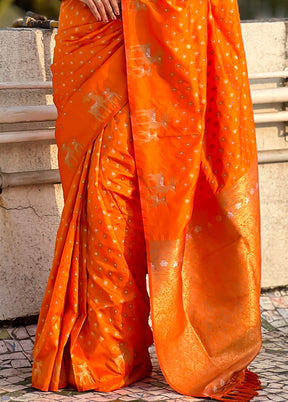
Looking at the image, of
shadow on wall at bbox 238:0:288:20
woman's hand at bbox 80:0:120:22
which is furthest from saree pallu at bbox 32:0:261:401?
shadow on wall at bbox 238:0:288:20

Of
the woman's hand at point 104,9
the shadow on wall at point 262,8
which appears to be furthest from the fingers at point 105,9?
the shadow on wall at point 262,8

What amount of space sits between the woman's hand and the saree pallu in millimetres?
28

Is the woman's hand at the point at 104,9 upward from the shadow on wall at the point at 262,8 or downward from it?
upward

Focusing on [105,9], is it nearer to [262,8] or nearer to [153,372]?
A: [153,372]

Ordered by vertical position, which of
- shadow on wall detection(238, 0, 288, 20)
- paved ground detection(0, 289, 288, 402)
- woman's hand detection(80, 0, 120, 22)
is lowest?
paved ground detection(0, 289, 288, 402)

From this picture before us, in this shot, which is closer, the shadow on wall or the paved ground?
the paved ground

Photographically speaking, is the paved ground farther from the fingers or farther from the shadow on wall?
the shadow on wall

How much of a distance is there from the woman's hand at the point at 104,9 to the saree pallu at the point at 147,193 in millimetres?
28

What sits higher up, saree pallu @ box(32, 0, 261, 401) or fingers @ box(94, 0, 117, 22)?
fingers @ box(94, 0, 117, 22)

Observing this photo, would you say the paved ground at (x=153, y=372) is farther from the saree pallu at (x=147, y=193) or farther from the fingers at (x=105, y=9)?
the fingers at (x=105, y=9)

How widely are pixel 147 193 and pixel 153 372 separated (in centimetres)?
63

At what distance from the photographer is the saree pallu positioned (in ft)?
7.79

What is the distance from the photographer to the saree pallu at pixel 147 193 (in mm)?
2373

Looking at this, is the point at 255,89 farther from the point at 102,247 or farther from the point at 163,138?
the point at 102,247
